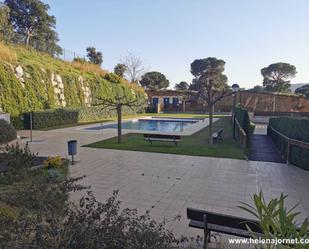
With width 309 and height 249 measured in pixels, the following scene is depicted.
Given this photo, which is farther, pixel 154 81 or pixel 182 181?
pixel 154 81

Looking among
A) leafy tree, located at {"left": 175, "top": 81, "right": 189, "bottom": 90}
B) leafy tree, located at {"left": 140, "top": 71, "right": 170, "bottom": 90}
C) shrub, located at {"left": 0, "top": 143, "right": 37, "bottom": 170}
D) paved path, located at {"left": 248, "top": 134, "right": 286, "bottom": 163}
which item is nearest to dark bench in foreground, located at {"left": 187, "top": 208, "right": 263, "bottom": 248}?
shrub, located at {"left": 0, "top": 143, "right": 37, "bottom": 170}

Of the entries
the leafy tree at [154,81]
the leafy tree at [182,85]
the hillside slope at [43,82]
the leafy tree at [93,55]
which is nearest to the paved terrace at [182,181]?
the hillside slope at [43,82]

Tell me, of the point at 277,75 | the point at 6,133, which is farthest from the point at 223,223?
the point at 277,75

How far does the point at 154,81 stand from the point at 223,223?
5004 centimetres

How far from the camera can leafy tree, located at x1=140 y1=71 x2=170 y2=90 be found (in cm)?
5119

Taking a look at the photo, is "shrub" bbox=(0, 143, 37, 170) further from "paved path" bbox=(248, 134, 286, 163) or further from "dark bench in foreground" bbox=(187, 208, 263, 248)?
"paved path" bbox=(248, 134, 286, 163)

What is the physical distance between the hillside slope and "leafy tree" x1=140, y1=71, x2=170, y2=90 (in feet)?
71.8

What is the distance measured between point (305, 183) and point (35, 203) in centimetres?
619

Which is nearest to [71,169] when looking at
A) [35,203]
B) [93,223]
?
[35,203]

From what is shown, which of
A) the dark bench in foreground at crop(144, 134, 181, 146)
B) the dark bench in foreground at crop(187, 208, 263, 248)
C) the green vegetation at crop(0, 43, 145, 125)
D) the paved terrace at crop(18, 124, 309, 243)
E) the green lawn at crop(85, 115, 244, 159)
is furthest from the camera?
the green vegetation at crop(0, 43, 145, 125)

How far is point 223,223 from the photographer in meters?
3.15

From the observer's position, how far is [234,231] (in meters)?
3.05

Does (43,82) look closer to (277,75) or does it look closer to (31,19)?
(31,19)

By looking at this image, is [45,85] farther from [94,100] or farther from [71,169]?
[71,169]
